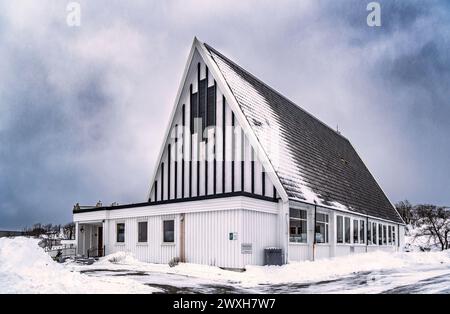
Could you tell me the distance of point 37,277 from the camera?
12719mm

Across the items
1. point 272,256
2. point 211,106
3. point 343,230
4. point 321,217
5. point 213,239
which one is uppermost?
point 211,106

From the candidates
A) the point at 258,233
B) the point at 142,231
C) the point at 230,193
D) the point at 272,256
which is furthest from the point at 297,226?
the point at 142,231

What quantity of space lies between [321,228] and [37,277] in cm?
1703

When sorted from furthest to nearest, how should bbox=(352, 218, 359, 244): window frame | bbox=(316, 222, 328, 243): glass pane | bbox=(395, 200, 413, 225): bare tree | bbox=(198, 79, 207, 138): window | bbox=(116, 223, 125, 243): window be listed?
bbox=(395, 200, 413, 225): bare tree → bbox=(352, 218, 359, 244): window frame → bbox=(198, 79, 207, 138): window → bbox=(116, 223, 125, 243): window → bbox=(316, 222, 328, 243): glass pane

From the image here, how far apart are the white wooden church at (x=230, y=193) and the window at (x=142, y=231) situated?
0.22 feet

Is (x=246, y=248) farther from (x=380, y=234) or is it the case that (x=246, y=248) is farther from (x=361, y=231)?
(x=380, y=234)

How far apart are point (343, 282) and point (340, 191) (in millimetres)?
15214

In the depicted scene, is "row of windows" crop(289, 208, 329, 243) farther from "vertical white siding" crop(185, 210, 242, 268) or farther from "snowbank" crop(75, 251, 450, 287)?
"vertical white siding" crop(185, 210, 242, 268)

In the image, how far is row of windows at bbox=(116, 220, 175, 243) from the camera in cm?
2320

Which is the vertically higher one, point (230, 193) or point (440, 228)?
point (230, 193)

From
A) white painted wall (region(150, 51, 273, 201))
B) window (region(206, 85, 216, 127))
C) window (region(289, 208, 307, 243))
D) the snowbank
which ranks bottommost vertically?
the snowbank

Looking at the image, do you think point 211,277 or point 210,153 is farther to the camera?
point 210,153

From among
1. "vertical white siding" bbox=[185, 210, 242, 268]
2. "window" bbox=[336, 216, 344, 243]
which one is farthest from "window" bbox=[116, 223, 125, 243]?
"window" bbox=[336, 216, 344, 243]

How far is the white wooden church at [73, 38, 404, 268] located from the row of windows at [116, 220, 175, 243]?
0.16ft
